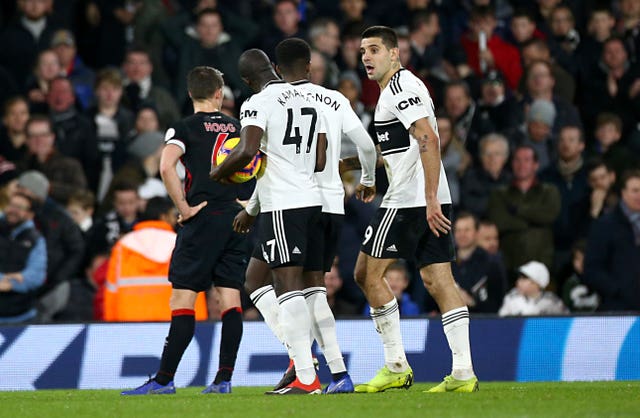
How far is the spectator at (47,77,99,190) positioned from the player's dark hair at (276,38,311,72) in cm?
673

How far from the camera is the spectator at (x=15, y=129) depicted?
50.4 feet

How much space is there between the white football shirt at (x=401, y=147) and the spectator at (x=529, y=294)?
438 centimetres

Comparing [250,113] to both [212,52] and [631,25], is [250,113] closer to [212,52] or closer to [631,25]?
[212,52]

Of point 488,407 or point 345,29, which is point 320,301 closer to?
point 488,407

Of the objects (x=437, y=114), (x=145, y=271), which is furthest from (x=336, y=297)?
(x=437, y=114)

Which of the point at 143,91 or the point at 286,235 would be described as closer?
the point at 286,235

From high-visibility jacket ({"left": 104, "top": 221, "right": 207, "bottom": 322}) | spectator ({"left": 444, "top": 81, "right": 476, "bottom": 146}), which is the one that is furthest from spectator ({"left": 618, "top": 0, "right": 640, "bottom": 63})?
high-visibility jacket ({"left": 104, "top": 221, "right": 207, "bottom": 322})

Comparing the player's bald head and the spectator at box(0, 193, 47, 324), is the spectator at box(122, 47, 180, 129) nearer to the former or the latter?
the spectator at box(0, 193, 47, 324)

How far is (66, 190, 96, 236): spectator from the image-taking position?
1455 centimetres

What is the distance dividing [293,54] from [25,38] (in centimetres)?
853

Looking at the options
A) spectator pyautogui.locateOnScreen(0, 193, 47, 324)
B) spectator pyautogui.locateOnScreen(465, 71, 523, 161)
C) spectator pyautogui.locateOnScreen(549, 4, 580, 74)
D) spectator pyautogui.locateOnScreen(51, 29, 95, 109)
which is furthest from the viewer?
spectator pyautogui.locateOnScreen(549, 4, 580, 74)

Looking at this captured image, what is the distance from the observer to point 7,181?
14633 millimetres

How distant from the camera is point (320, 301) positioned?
29.9ft

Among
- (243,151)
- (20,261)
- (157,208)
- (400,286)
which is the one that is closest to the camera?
(243,151)
